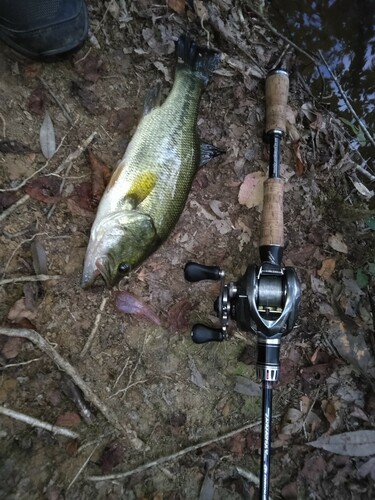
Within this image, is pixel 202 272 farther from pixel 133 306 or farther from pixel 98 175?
pixel 98 175

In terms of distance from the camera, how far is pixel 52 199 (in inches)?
130

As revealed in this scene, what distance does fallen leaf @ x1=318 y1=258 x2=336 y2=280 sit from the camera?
3.81 metres

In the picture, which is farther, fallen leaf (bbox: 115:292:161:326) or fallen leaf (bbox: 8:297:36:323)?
fallen leaf (bbox: 115:292:161:326)

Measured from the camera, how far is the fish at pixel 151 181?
300 centimetres

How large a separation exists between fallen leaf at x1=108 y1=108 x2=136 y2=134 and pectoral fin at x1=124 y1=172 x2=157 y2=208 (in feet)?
2.25

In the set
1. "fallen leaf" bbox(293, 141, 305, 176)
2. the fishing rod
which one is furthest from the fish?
"fallen leaf" bbox(293, 141, 305, 176)

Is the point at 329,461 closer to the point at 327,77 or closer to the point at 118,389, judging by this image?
the point at 118,389

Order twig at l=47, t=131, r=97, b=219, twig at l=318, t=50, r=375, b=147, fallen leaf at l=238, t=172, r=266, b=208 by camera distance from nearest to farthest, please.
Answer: twig at l=47, t=131, r=97, b=219, fallen leaf at l=238, t=172, r=266, b=208, twig at l=318, t=50, r=375, b=147

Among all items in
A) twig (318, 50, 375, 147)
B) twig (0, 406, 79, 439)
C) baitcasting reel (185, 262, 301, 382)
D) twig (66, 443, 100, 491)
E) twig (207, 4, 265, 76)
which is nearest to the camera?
baitcasting reel (185, 262, 301, 382)

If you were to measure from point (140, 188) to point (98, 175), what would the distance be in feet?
1.70

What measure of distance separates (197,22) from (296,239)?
7.15 ft

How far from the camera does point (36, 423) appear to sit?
3.00m

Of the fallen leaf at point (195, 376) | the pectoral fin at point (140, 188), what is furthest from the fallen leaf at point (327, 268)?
the pectoral fin at point (140, 188)

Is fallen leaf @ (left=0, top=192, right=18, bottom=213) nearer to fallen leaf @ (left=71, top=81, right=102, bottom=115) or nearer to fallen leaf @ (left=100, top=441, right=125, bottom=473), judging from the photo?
fallen leaf @ (left=71, top=81, right=102, bottom=115)
